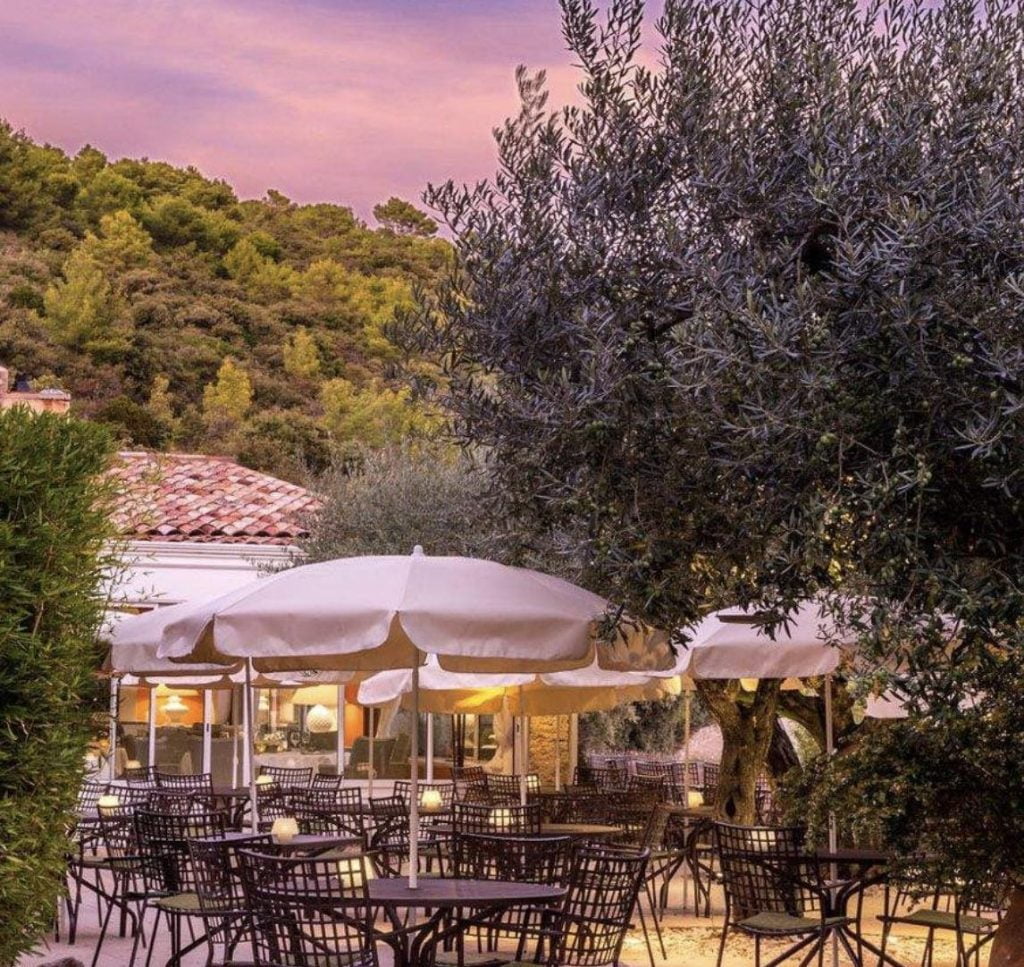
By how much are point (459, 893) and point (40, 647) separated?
7.83 ft

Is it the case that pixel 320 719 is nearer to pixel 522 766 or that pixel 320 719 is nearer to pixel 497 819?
pixel 522 766

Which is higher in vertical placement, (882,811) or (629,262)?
(629,262)

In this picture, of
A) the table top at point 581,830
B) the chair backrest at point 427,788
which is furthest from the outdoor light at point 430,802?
the table top at point 581,830

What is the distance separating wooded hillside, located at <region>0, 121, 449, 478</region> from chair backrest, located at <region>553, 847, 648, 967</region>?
3317 centimetres

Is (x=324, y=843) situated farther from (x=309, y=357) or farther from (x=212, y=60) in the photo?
(x=309, y=357)

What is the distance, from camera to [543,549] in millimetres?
9703

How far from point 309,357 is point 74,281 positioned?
7635mm

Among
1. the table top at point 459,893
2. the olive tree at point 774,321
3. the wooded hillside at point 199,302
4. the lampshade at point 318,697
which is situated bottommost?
the table top at point 459,893

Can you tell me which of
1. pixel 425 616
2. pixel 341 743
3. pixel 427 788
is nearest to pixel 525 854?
pixel 425 616

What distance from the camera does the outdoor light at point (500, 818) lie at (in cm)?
1198

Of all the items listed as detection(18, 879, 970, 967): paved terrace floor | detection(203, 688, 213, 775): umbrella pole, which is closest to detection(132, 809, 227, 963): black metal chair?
detection(18, 879, 970, 967): paved terrace floor

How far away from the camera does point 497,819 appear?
40.2 ft

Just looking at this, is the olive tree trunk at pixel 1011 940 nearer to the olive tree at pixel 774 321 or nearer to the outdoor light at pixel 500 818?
the olive tree at pixel 774 321

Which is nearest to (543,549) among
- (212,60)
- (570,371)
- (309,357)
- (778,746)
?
(570,371)
